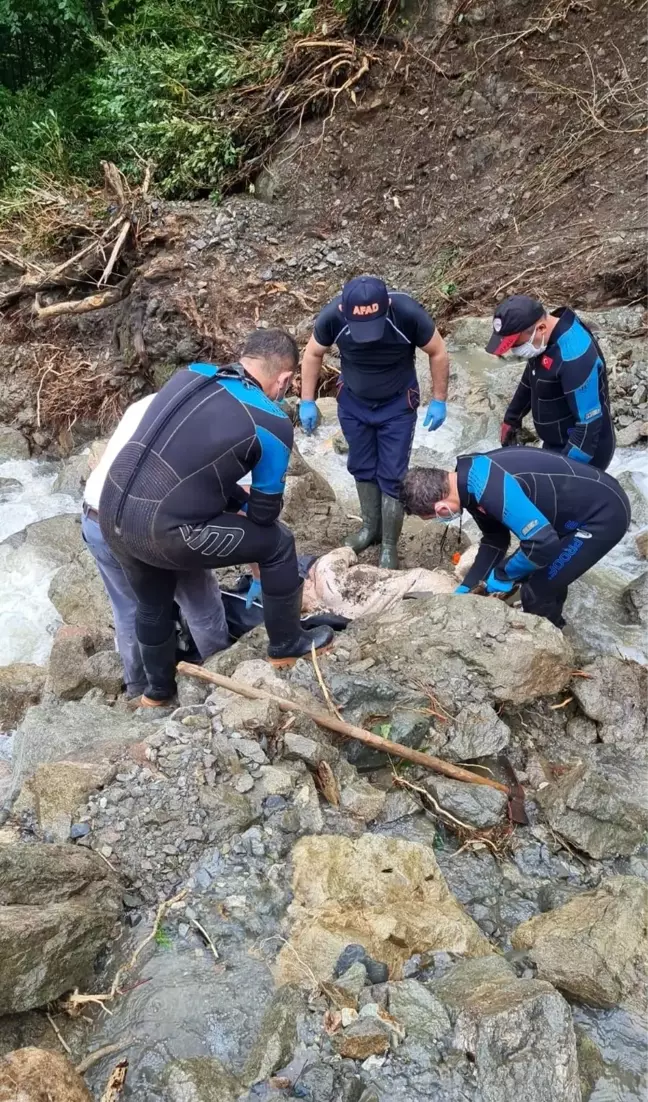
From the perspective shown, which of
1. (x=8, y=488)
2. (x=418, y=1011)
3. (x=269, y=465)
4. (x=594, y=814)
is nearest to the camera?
(x=418, y=1011)

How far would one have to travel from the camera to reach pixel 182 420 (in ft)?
8.34

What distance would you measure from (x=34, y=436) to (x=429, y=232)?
15.9 ft

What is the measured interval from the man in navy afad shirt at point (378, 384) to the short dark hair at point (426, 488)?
2.98ft

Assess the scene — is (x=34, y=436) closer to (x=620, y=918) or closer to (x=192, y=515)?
(x=192, y=515)

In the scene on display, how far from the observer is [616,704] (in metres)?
3.01

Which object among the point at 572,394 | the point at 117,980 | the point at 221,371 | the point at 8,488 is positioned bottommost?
A: the point at 8,488

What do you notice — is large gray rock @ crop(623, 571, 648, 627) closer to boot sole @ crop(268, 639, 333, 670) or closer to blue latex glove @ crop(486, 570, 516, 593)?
blue latex glove @ crop(486, 570, 516, 593)

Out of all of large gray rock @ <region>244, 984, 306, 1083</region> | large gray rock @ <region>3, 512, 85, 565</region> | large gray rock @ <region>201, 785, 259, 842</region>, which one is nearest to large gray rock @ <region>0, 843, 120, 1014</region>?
large gray rock @ <region>201, 785, 259, 842</region>

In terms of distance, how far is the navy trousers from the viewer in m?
4.03

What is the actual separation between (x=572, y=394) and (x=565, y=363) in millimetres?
152

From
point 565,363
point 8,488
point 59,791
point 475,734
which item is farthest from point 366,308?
point 8,488

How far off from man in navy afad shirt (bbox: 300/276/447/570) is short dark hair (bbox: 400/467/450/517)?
2.98 feet

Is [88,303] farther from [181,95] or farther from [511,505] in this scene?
[511,505]

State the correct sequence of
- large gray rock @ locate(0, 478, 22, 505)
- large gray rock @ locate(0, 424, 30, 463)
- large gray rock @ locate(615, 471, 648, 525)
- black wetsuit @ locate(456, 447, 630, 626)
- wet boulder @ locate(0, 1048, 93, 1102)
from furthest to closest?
large gray rock @ locate(0, 424, 30, 463), large gray rock @ locate(0, 478, 22, 505), large gray rock @ locate(615, 471, 648, 525), black wetsuit @ locate(456, 447, 630, 626), wet boulder @ locate(0, 1048, 93, 1102)
